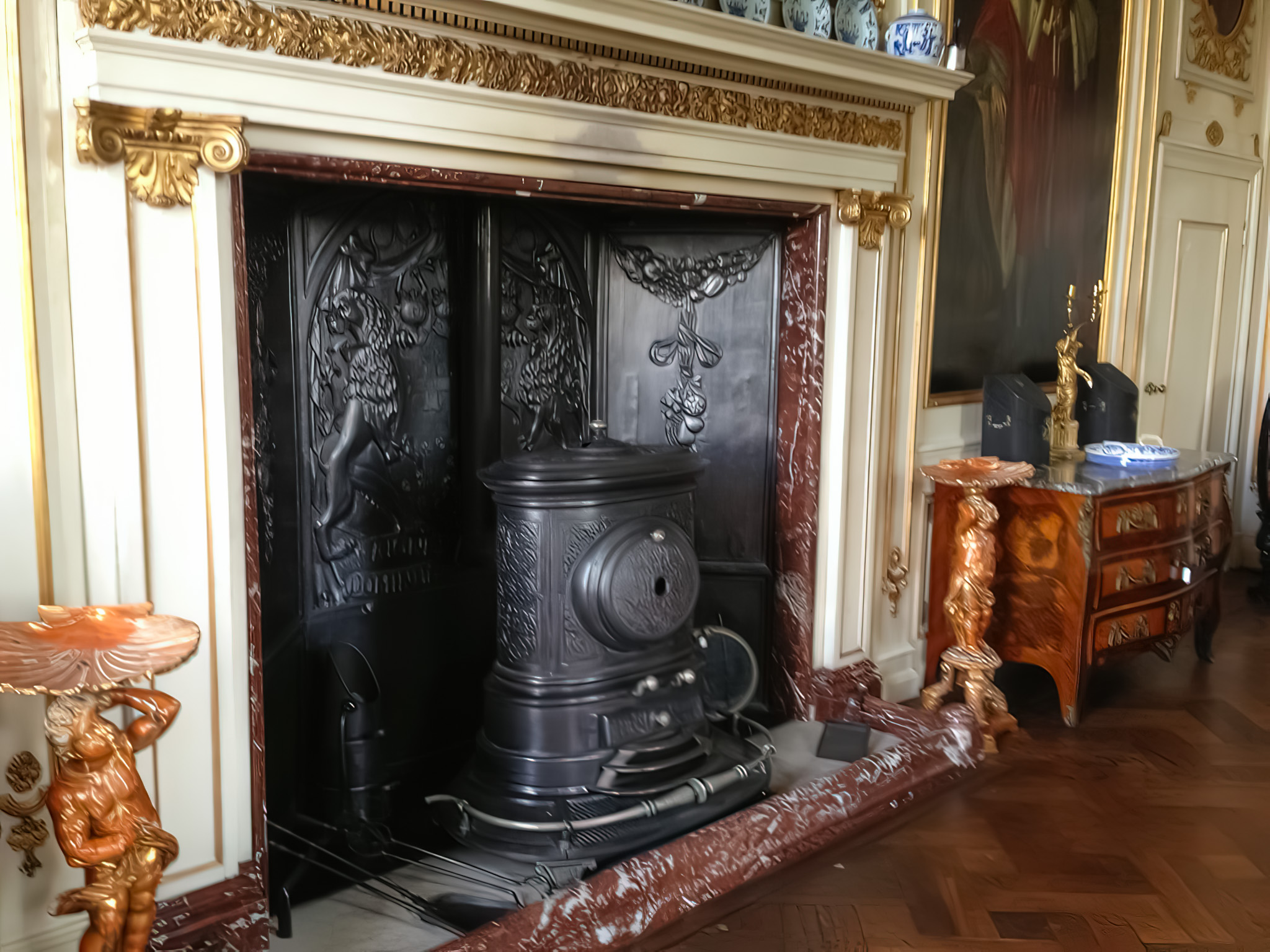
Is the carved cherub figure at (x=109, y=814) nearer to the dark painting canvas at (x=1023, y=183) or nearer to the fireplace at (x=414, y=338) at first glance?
the fireplace at (x=414, y=338)

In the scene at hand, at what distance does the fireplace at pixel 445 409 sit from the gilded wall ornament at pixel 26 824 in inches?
23.7

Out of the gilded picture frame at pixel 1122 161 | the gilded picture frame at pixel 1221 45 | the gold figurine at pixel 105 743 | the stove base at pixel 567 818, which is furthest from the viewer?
the gilded picture frame at pixel 1221 45

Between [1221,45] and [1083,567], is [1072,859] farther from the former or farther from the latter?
[1221,45]

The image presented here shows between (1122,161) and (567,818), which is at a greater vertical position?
(1122,161)

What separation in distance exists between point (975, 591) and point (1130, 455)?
880mm

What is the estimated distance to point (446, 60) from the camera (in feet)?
6.88

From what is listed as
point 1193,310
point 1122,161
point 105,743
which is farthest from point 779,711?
point 1193,310

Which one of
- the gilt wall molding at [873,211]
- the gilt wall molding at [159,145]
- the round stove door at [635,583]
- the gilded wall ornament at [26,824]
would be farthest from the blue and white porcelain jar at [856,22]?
the gilded wall ornament at [26,824]

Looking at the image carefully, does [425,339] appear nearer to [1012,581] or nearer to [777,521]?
[777,521]

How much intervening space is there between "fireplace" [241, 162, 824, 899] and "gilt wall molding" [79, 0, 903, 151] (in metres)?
0.20

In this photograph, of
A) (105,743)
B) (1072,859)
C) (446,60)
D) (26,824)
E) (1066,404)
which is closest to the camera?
(105,743)

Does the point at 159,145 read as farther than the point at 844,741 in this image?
No

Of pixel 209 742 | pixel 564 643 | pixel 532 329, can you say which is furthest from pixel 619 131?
pixel 209 742

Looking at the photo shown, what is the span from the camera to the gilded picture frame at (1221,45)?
4531 millimetres
